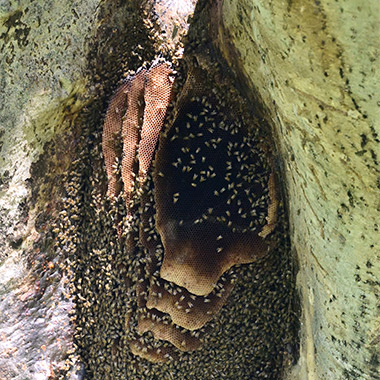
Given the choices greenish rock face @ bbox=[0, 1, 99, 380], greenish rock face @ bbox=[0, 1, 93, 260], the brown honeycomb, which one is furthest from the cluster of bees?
greenish rock face @ bbox=[0, 1, 93, 260]

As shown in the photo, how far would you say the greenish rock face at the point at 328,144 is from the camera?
2467mm

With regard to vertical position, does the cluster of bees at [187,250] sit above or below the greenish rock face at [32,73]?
below

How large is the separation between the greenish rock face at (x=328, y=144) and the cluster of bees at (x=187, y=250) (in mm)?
233

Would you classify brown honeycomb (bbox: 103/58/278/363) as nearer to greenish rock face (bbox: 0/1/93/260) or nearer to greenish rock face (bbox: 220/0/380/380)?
greenish rock face (bbox: 220/0/380/380)

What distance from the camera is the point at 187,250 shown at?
3609 mm

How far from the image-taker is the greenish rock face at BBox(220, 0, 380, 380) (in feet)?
8.09

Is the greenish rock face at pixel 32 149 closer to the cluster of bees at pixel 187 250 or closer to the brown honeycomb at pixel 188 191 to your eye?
the cluster of bees at pixel 187 250

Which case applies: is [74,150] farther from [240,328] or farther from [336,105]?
[336,105]

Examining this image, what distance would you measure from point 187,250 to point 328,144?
1.19m

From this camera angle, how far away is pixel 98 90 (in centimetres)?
377

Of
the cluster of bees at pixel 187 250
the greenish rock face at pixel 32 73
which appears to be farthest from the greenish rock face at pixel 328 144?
the greenish rock face at pixel 32 73

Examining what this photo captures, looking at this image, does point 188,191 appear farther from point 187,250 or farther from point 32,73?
point 32,73

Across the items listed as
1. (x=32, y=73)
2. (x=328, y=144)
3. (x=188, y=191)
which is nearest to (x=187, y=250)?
(x=188, y=191)

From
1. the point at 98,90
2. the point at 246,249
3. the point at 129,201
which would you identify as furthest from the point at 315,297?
the point at 98,90
